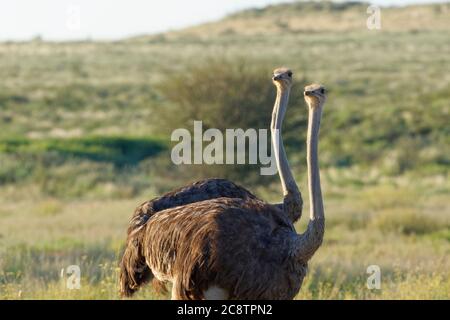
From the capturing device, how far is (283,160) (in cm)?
614

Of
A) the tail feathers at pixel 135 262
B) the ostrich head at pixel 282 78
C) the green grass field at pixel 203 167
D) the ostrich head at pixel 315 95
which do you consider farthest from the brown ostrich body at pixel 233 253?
the green grass field at pixel 203 167

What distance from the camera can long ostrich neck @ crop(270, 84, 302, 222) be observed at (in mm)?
6043

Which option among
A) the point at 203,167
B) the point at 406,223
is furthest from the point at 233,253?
the point at 203,167

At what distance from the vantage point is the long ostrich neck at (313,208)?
18.2 feet

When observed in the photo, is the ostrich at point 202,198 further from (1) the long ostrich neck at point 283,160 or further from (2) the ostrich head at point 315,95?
(2) the ostrich head at point 315,95

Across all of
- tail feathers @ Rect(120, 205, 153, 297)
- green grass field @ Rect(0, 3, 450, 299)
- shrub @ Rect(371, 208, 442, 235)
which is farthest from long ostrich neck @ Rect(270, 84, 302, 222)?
shrub @ Rect(371, 208, 442, 235)

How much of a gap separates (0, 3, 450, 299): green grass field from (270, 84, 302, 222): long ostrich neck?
6.59 feet

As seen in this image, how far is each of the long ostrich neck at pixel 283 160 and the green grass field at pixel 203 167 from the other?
6.59ft

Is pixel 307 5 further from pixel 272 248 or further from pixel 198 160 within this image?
pixel 272 248

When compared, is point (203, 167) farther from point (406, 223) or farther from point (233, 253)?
point (233, 253)

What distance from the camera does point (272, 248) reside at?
220 inches

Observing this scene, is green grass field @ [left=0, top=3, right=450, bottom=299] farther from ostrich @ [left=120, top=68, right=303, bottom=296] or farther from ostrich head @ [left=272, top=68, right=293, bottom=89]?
ostrich head @ [left=272, top=68, right=293, bottom=89]
